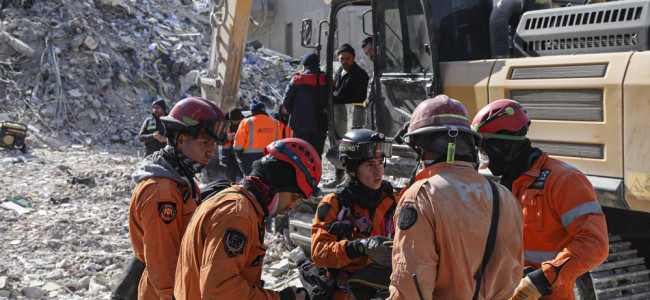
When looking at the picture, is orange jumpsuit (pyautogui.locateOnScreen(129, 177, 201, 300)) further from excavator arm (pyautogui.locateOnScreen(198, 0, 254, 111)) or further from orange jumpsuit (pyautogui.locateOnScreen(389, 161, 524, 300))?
excavator arm (pyautogui.locateOnScreen(198, 0, 254, 111))

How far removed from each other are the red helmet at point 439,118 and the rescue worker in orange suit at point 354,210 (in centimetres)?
96

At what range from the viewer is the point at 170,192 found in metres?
3.24

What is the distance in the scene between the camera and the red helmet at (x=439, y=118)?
99.0 inches

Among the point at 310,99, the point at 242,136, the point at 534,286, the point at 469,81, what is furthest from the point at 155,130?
the point at 534,286

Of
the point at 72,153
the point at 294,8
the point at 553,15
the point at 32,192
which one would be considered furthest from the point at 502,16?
the point at 294,8

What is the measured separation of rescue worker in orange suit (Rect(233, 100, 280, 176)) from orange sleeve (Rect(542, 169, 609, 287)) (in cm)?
579

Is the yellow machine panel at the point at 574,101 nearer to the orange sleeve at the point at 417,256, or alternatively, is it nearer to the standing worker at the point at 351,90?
the standing worker at the point at 351,90

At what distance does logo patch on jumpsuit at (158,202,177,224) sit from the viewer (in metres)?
3.15

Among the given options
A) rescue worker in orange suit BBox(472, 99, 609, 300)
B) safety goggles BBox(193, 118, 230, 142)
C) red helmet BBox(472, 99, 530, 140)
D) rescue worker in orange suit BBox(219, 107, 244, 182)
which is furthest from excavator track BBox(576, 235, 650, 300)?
rescue worker in orange suit BBox(219, 107, 244, 182)

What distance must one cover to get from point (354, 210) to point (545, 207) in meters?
0.95

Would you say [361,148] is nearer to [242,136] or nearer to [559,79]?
[559,79]

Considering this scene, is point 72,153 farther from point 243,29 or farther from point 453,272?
point 453,272

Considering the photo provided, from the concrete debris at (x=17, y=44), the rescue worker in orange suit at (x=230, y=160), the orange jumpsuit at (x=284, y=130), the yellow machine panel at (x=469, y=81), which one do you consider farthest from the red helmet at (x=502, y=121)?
the concrete debris at (x=17, y=44)

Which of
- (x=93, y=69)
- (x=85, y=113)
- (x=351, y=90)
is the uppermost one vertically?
(x=93, y=69)
